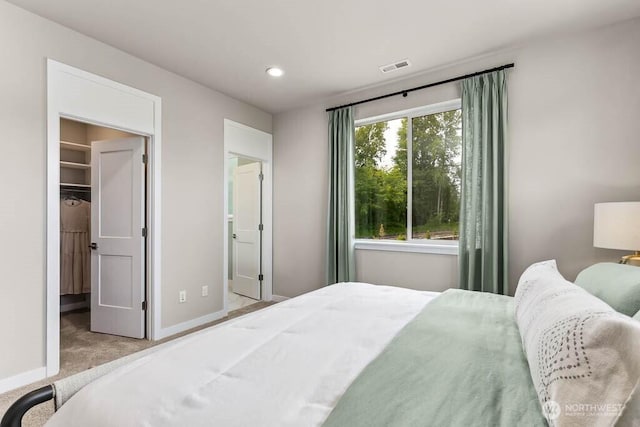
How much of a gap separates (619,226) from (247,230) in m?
4.00

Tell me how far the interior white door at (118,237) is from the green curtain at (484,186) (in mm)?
3134

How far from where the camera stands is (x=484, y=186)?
2814 mm

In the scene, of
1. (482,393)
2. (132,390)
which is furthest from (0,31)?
(482,393)

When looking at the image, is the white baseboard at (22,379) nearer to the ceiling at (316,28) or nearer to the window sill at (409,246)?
the ceiling at (316,28)

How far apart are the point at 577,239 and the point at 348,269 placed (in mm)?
2129

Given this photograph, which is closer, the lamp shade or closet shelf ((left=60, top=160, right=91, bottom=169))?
the lamp shade

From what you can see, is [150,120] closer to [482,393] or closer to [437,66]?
[437,66]

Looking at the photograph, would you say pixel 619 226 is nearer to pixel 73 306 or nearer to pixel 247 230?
pixel 247 230

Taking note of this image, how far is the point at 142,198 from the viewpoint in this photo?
10.3 ft

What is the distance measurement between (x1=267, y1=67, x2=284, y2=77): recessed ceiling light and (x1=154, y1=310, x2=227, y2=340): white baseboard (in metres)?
Answer: 2.75

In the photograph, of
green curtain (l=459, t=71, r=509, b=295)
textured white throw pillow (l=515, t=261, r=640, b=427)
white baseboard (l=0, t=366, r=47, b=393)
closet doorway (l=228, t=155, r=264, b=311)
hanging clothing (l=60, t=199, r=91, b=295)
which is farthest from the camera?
closet doorway (l=228, t=155, r=264, b=311)

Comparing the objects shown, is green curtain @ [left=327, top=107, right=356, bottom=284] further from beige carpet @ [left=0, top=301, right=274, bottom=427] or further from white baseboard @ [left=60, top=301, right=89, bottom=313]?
white baseboard @ [left=60, top=301, right=89, bottom=313]

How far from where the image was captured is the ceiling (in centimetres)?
223

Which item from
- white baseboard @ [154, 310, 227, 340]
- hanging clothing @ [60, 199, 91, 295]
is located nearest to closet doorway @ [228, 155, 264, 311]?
white baseboard @ [154, 310, 227, 340]
